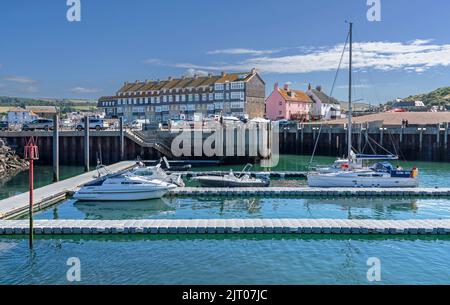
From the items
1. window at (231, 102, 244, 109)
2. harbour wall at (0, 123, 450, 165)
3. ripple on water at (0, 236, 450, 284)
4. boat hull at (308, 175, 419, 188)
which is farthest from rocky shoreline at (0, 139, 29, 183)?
window at (231, 102, 244, 109)

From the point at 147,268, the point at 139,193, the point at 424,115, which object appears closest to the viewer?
the point at 147,268

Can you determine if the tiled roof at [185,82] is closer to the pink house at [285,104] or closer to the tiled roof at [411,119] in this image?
the pink house at [285,104]

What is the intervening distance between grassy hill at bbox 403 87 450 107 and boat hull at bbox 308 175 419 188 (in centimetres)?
12384

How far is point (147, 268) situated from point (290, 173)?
25714 millimetres

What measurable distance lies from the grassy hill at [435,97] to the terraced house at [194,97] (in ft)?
241

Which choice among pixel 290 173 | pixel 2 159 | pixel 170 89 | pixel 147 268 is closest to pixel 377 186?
pixel 290 173

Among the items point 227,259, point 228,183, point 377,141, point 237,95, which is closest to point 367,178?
point 228,183

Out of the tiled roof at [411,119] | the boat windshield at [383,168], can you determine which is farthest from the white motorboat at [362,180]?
the tiled roof at [411,119]

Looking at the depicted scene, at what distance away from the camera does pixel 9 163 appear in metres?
46.8

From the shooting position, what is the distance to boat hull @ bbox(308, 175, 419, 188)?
3183 cm

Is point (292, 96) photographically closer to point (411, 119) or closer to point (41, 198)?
point (411, 119)

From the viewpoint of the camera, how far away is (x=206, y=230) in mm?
19641

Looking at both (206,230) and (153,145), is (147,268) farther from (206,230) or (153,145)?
(153,145)

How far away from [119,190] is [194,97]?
248 feet
